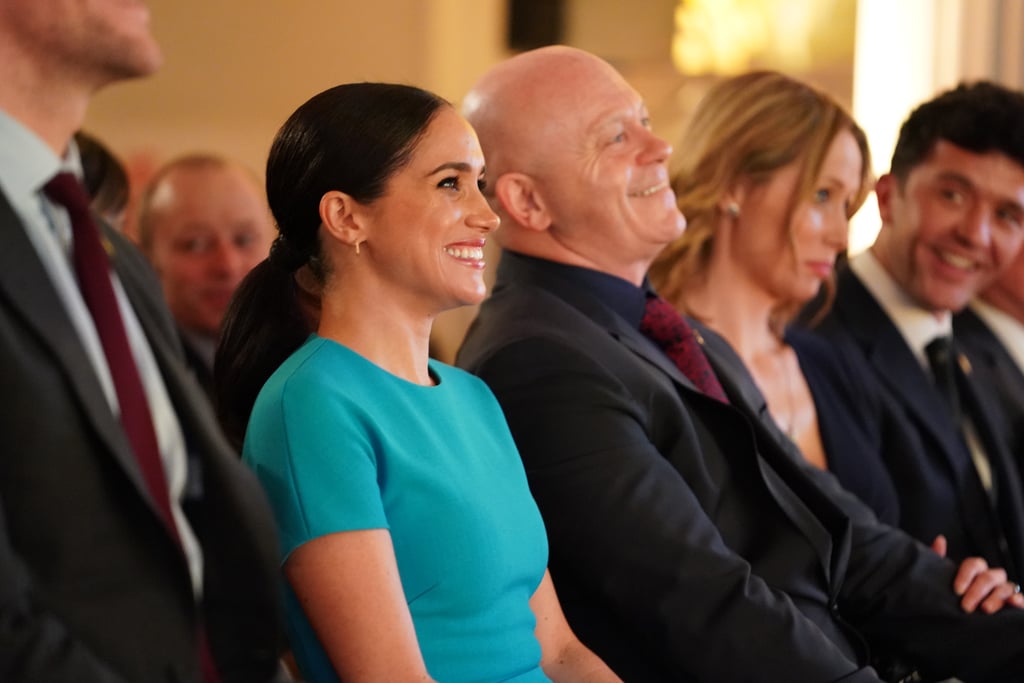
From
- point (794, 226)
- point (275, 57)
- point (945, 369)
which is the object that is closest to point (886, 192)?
point (945, 369)

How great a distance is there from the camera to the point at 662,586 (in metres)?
1.83

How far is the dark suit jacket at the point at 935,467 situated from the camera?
2.79m

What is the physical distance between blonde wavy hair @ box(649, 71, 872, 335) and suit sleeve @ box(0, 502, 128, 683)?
1.81m

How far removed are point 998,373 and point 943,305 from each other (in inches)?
15.0

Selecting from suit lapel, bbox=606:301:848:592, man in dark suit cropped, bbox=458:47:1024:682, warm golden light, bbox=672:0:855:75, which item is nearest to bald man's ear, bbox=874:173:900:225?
man in dark suit cropped, bbox=458:47:1024:682

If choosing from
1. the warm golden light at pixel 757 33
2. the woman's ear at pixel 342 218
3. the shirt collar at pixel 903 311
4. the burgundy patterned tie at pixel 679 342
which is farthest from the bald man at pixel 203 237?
the warm golden light at pixel 757 33

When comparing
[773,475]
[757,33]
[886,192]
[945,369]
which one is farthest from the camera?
[757,33]

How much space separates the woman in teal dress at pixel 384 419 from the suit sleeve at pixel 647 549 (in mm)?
108

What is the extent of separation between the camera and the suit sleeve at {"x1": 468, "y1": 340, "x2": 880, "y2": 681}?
1.84 m

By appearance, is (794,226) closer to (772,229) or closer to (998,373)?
(772,229)

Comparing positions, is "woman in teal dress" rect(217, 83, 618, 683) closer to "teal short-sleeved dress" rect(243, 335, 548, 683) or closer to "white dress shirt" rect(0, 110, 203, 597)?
"teal short-sleeved dress" rect(243, 335, 548, 683)

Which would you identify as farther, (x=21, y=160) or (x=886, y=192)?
(x=886, y=192)

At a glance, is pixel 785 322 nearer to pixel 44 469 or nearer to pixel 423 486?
pixel 423 486

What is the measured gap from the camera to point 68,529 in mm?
1145
